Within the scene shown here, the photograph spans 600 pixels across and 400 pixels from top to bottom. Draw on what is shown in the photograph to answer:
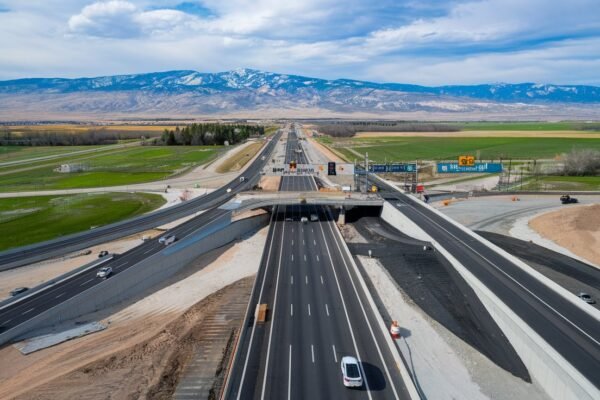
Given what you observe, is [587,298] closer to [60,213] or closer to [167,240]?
[167,240]

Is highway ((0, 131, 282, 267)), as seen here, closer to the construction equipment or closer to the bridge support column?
the bridge support column

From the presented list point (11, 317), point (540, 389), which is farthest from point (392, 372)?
point (11, 317)

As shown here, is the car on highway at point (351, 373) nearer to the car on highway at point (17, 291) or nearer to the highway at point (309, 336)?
the highway at point (309, 336)

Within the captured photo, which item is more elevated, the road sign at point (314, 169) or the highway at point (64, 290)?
the road sign at point (314, 169)

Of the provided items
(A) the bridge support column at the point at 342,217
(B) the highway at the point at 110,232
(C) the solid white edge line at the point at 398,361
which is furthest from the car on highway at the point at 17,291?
(A) the bridge support column at the point at 342,217

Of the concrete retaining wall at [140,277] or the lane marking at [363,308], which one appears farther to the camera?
the concrete retaining wall at [140,277]

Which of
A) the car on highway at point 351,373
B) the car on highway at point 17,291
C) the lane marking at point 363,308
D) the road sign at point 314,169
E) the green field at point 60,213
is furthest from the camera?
the road sign at point 314,169

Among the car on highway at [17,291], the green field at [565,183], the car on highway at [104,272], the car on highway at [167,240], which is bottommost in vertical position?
the car on highway at [17,291]

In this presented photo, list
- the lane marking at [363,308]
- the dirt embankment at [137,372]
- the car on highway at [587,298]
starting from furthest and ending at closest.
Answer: the car on highway at [587,298] < the dirt embankment at [137,372] < the lane marking at [363,308]

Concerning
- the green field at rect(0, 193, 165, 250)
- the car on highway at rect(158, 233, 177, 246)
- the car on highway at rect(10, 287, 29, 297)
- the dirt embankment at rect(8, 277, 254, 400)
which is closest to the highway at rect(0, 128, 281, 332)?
the car on highway at rect(158, 233, 177, 246)
